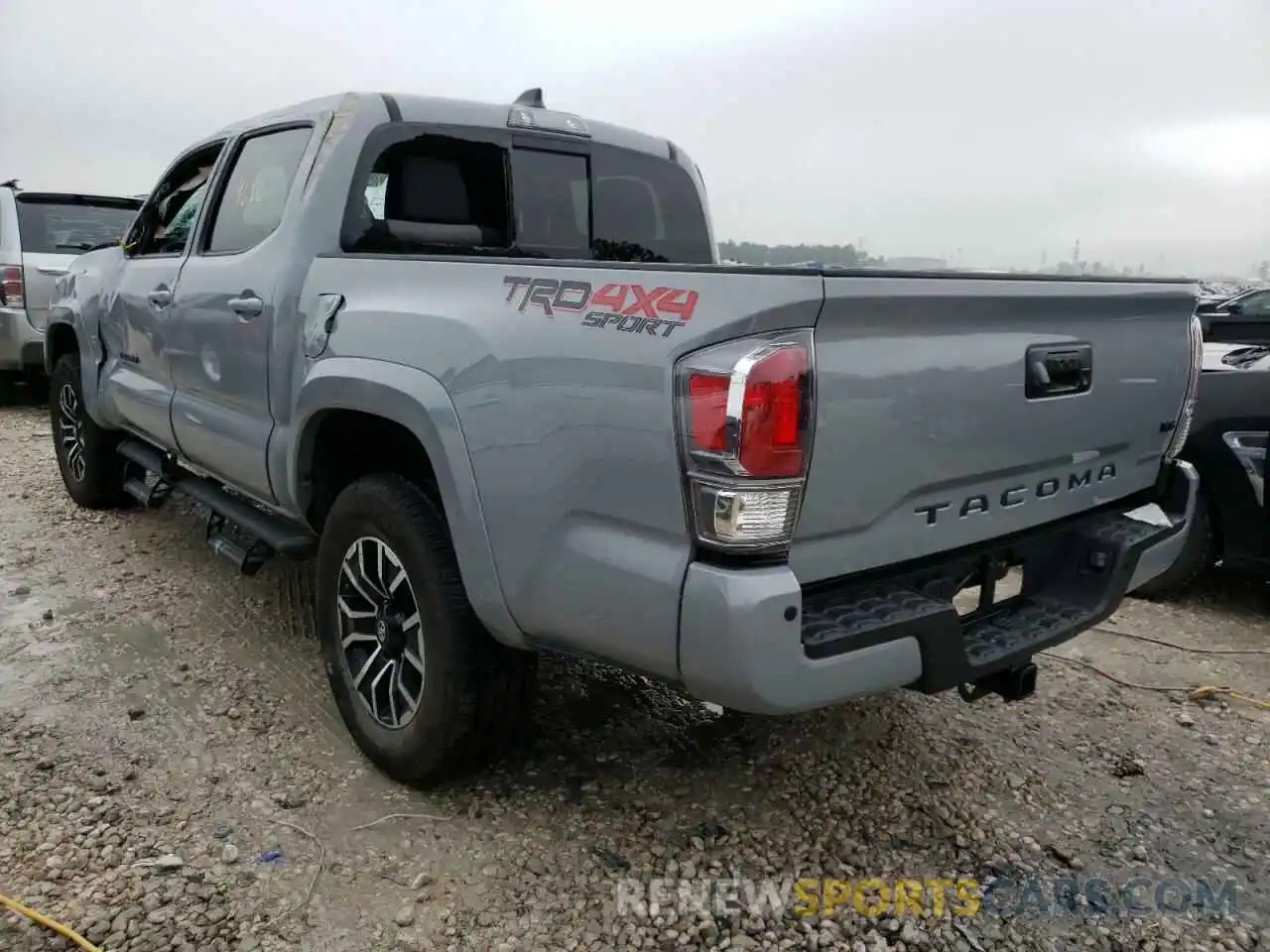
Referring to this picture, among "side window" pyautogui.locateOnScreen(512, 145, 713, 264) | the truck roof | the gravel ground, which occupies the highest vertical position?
the truck roof

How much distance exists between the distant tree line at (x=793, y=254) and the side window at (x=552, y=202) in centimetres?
65

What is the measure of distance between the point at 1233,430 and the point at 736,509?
3.38 metres

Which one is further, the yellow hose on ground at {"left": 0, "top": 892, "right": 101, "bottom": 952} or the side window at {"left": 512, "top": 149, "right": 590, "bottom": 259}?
the side window at {"left": 512, "top": 149, "right": 590, "bottom": 259}

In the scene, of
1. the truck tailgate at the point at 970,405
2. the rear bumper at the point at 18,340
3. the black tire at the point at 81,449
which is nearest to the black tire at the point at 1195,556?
the truck tailgate at the point at 970,405

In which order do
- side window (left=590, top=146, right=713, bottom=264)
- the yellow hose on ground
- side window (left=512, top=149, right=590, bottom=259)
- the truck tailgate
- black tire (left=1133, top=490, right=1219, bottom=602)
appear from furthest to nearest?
black tire (left=1133, top=490, right=1219, bottom=602) → side window (left=590, top=146, right=713, bottom=264) → side window (left=512, top=149, right=590, bottom=259) → the yellow hose on ground → the truck tailgate

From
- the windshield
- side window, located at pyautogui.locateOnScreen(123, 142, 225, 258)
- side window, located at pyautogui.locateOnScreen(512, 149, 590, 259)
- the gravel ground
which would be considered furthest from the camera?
the windshield

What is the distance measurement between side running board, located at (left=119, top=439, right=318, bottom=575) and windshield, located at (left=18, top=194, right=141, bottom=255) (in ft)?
15.2

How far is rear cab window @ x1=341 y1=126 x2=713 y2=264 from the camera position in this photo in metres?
3.26

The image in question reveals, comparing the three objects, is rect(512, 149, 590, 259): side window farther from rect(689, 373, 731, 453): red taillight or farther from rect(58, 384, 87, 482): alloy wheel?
rect(58, 384, 87, 482): alloy wheel

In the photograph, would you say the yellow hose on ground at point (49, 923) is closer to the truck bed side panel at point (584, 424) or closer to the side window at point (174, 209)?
the truck bed side panel at point (584, 424)

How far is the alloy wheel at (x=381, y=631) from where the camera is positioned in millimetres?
2711

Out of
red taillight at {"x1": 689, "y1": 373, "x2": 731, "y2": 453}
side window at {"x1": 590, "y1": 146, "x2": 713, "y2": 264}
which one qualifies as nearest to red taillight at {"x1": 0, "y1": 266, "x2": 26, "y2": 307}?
side window at {"x1": 590, "y1": 146, "x2": 713, "y2": 264}

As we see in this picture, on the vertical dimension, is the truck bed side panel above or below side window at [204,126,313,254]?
below

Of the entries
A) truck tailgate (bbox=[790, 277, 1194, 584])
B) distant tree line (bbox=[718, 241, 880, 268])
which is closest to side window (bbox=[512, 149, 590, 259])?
distant tree line (bbox=[718, 241, 880, 268])
